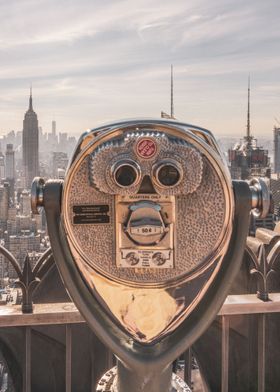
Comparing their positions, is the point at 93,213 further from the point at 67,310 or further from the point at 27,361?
the point at 27,361

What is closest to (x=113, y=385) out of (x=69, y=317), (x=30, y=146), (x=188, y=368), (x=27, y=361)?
(x=69, y=317)

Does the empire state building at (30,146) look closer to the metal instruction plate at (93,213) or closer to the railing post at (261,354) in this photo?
the railing post at (261,354)

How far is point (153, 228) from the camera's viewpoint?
41.4 inches

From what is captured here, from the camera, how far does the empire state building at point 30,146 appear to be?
258 feet

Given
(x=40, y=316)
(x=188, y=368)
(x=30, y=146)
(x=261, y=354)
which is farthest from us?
(x=30, y=146)

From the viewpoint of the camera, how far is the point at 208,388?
200 cm

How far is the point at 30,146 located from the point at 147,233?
83624 millimetres

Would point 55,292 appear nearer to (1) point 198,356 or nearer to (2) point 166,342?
(1) point 198,356

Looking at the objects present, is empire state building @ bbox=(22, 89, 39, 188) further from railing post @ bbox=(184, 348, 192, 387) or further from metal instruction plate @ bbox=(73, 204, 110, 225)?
metal instruction plate @ bbox=(73, 204, 110, 225)

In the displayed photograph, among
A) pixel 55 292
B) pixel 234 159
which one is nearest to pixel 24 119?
pixel 234 159

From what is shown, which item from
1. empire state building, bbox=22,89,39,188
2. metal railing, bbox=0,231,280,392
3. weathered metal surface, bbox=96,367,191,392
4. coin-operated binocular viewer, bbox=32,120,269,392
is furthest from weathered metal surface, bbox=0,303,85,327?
empire state building, bbox=22,89,39,188

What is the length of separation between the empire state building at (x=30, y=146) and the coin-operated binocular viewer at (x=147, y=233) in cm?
7748

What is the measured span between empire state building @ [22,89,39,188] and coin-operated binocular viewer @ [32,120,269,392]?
77.5m

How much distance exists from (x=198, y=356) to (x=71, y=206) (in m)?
1.21
